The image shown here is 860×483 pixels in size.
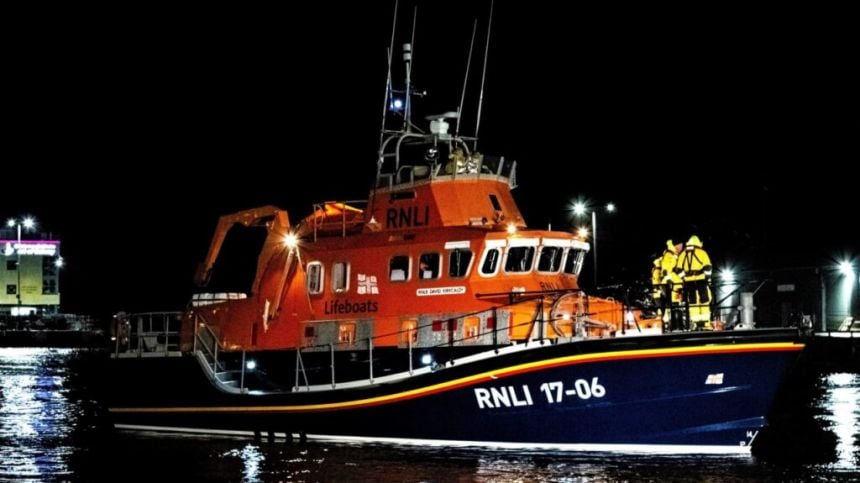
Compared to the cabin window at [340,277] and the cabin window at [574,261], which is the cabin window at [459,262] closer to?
the cabin window at [340,277]

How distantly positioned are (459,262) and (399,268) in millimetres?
999

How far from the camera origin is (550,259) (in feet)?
52.9

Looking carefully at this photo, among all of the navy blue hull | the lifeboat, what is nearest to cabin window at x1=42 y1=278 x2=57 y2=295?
the lifeboat

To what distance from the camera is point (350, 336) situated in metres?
16.1

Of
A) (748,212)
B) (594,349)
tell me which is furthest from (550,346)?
(748,212)

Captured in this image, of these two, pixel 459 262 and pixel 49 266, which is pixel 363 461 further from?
pixel 49 266

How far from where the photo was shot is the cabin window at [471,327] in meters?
15.1

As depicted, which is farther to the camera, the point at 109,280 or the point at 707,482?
the point at 109,280

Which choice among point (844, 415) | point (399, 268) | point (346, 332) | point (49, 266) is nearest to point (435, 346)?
point (399, 268)

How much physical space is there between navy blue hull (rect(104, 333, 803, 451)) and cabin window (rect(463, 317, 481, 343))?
1.01 m

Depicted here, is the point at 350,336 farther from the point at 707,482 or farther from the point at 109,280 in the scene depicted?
the point at 109,280

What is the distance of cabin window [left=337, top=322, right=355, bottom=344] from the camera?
16.1m

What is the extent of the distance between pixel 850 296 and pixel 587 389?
3407 cm

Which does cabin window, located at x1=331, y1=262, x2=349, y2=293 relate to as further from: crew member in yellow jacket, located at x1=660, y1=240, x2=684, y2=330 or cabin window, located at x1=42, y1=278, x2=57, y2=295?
cabin window, located at x1=42, y1=278, x2=57, y2=295
